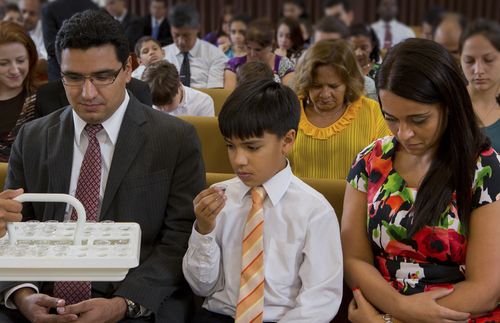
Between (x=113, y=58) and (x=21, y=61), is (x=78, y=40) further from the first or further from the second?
(x=21, y=61)

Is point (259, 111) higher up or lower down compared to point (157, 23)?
higher up

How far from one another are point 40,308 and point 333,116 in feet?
5.97

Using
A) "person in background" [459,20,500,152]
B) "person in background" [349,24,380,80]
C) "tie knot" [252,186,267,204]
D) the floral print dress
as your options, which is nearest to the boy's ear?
"tie knot" [252,186,267,204]

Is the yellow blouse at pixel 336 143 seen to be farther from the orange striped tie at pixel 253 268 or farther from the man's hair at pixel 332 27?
the man's hair at pixel 332 27

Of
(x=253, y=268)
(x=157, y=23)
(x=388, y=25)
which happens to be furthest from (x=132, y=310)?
(x=388, y=25)

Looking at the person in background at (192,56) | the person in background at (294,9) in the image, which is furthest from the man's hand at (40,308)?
the person in background at (294,9)

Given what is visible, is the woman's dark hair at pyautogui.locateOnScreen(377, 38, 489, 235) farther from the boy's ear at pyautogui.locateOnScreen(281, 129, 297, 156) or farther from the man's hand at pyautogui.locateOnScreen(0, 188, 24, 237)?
the man's hand at pyautogui.locateOnScreen(0, 188, 24, 237)

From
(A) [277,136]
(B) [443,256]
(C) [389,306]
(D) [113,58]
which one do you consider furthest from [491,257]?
(D) [113,58]

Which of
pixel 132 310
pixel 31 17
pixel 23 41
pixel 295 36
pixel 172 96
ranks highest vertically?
pixel 23 41

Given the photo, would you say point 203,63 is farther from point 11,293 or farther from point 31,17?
point 11,293

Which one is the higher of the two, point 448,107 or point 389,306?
point 448,107

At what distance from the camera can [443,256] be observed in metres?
2.00

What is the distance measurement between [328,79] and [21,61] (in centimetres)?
138

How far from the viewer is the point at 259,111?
2098 mm
